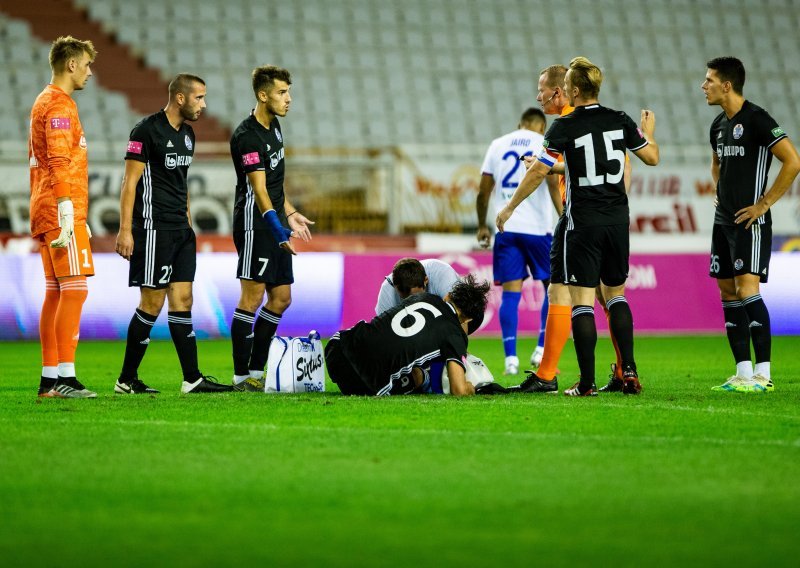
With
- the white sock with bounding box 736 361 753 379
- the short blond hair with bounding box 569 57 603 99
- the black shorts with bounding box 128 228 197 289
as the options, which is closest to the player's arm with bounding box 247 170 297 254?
the black shorts with bounding box 128 228 197 289

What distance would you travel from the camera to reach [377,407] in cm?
634

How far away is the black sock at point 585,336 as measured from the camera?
6887 millimetres

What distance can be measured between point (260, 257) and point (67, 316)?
4.24 feet

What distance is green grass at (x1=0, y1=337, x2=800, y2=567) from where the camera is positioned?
10.6 ft

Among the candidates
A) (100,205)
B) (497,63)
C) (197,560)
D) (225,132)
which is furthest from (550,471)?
(497,63)

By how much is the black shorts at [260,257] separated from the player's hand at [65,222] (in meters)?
1.22

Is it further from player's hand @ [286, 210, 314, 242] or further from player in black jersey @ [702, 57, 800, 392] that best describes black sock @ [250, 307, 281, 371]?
player in black jersey @ [702, 57, 800, 392]

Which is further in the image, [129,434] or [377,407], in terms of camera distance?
[377,407]

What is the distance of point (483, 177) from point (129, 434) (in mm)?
4952

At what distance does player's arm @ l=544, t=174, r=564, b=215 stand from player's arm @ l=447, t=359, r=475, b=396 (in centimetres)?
222

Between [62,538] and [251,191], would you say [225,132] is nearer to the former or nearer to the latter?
[251,191]

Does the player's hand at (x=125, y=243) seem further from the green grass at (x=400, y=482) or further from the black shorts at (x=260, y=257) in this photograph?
the green grass at (x=400, y=482)

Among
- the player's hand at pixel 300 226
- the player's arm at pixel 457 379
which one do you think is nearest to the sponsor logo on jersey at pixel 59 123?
the player's hand at pixel 300 226

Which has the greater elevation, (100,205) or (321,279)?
(100,205)
